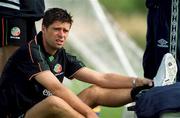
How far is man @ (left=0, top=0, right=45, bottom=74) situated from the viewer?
4.11 meters

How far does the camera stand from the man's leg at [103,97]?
3.85 metres

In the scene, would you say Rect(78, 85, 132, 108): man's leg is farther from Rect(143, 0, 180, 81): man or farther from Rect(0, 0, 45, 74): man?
Rect(0, 0, 45, 74): man

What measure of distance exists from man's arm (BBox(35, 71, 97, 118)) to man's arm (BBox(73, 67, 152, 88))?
1.28ft

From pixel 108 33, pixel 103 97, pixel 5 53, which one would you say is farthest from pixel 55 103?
pixel 108 33

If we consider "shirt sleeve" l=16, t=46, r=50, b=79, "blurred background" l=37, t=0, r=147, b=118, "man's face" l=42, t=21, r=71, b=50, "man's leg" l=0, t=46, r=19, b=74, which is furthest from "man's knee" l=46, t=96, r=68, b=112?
"blurred background" l=37, t=0, r=147, b=118

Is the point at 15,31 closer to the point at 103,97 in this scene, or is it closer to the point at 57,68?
the point at 57,68

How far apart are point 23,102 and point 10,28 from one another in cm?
57

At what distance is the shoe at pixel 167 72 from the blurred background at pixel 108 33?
172cm

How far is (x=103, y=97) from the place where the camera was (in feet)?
12.8

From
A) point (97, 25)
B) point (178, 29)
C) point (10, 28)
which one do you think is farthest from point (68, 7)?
point (178, 29)

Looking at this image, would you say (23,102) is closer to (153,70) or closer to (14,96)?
(14,96)

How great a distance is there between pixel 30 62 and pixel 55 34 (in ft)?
0.70

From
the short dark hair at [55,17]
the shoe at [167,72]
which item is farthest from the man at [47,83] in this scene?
the shoe at [167,72]

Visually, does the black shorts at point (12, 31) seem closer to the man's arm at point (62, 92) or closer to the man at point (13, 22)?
the man at point (13, 22)
